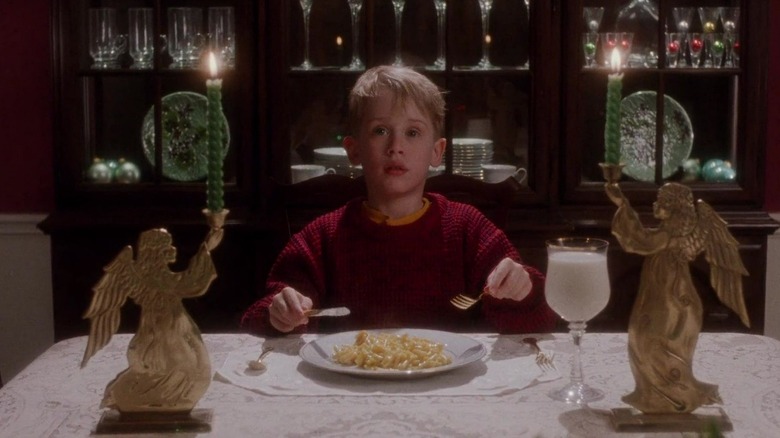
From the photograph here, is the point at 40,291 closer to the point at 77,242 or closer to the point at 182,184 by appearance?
the point at 77,242

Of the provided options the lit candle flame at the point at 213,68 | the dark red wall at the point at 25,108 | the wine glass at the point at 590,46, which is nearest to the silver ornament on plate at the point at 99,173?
the dark red wall at the point at 25,108

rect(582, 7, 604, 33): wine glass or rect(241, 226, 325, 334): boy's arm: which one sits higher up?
rect(582, 7, 604, 33): wine glass

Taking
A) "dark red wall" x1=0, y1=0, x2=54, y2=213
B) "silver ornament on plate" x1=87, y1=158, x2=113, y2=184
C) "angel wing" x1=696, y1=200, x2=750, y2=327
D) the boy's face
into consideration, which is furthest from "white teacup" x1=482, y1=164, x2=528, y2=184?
"angel wing" x1=696, y1=200, x2=750, y2=327

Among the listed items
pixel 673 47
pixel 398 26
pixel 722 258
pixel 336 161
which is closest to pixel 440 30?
pixel 398 26

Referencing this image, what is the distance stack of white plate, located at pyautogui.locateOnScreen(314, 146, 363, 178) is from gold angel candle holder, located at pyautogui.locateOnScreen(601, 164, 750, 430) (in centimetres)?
174

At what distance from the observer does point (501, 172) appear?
2928 millimetres

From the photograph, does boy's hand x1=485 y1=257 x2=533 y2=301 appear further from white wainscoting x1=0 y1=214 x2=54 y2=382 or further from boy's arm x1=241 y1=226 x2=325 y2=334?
white wainscoting x1=0 y1=214 x2=54 y2=382

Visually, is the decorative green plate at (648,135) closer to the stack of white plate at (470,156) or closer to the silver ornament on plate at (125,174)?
the stack of white plate at (470,156)

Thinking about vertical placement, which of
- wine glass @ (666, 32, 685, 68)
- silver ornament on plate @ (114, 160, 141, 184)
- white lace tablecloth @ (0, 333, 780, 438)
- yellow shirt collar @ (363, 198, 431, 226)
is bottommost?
white lace tablecloth @ (0, 333, 780, 438)

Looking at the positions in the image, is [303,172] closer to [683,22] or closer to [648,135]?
[648,135]

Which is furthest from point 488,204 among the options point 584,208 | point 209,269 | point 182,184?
point 209,269

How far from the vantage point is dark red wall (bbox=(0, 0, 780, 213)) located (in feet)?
10.0

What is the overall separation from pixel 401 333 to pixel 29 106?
6.30 feet

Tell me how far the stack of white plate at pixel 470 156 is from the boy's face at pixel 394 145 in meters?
0.89
